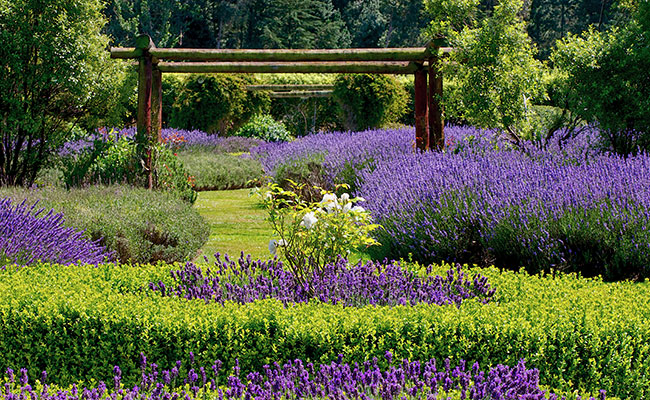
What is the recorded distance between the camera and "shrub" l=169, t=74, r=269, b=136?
18906mm

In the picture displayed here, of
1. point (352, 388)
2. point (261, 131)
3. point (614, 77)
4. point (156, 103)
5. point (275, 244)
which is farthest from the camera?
point (261, 131)

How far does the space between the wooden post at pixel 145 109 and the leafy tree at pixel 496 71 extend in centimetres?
397

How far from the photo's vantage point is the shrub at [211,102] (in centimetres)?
1891

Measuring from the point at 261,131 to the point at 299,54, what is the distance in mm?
12478

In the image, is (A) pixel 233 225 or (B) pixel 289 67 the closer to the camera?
(B) pixel 289 67

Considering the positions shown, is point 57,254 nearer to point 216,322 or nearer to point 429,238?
point 216,322

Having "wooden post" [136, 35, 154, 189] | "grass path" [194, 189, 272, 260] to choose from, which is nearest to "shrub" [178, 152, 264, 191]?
"grass path" [194, 189, 272, 260]

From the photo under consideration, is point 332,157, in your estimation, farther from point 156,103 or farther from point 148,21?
point 148,21

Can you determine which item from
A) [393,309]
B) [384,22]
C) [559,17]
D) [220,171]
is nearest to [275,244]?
[393,309]

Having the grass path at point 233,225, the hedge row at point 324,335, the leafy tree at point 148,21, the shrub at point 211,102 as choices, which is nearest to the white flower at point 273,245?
the hedge row at point 324,335

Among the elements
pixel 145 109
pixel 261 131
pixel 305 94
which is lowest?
pixel 261 131

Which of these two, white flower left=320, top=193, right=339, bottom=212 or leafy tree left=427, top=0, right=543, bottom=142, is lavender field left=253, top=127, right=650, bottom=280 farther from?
white flower left=320, top=193, right=339, bottom=212

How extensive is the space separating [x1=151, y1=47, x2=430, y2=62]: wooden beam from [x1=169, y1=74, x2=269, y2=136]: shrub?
10318 mm

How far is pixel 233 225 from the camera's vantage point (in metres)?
9.15
